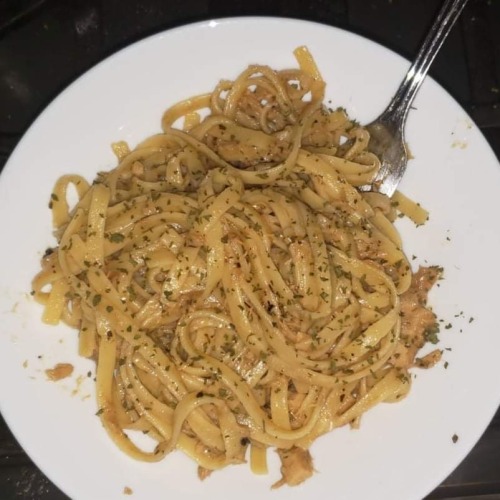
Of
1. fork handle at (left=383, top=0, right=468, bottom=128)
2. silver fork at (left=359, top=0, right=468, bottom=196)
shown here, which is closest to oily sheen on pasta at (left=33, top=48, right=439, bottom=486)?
silver fork at (left=359, top=0, right=468, bottom=196)

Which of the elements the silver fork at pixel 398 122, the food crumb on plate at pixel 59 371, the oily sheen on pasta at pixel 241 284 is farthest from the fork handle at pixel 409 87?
the food crumb on plate at pixel 59 371

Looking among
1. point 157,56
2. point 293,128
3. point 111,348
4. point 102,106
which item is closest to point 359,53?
point 293,128

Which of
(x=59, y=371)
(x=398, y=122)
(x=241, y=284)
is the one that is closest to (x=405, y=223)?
(x=398, y=122)

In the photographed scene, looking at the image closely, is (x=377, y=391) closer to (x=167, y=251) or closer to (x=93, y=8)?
(x=167, y=251)

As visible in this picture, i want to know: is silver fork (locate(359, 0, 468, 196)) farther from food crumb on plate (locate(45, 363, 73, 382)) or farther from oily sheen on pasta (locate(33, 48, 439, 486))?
food crumb on plate (locate(45, 363, 73, 382))

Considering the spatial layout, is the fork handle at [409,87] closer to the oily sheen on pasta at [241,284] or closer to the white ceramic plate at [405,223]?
the white ceramic plate at [405,223]
